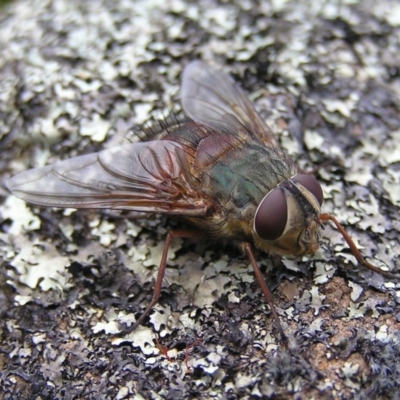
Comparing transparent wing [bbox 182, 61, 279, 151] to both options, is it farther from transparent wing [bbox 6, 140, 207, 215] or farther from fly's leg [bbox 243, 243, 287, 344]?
fly's leg [bbox 243, 243, 287, 344]

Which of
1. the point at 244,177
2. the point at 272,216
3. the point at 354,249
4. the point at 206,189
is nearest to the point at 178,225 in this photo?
the point at 206,189

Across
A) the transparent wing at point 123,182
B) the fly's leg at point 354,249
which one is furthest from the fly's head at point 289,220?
the transparent wing at point 123,182

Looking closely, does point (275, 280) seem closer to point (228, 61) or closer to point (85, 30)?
point (228, 61)

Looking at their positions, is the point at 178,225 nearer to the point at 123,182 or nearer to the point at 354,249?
the point at 123,182

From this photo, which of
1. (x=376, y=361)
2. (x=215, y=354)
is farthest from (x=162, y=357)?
(x=376, y=361)

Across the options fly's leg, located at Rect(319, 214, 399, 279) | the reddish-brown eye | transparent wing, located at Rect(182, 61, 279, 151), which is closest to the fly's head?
the reddish-brown eye
